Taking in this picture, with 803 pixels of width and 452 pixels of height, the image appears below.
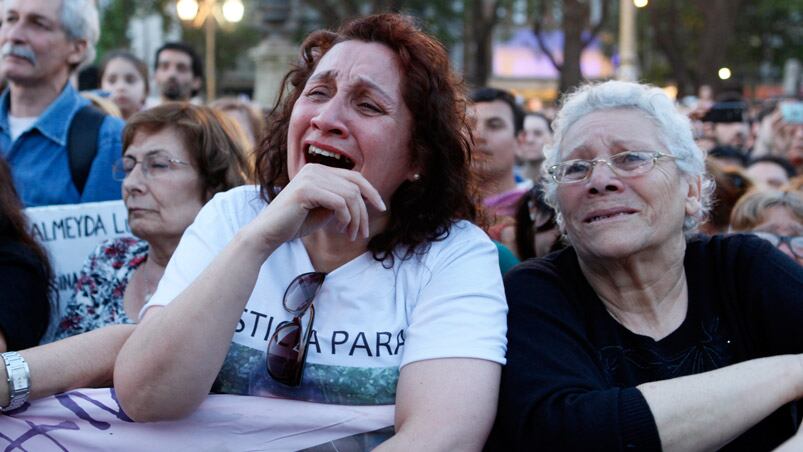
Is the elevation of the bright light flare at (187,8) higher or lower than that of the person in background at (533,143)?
higher

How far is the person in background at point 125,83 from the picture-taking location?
775cm

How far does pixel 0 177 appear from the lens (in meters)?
3.43

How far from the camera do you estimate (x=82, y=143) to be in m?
4.50

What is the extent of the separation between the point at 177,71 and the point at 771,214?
562 centimetres

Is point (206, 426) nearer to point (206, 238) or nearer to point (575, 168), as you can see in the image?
point (206, 238)

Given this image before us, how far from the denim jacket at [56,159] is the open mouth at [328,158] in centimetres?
194

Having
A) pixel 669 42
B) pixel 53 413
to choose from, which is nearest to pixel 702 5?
pixel 669 42

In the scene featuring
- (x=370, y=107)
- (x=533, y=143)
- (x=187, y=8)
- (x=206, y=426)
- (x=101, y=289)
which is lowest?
(x=206, y=426)

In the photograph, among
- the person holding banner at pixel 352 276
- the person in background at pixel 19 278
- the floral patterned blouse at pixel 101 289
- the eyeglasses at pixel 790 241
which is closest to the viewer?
the person holding banner at pixel 352 276

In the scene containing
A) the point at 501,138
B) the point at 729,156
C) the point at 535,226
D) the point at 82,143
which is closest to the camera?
the point at 535,226

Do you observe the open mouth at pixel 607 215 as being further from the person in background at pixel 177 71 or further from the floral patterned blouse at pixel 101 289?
the person in background at pixel 177 71

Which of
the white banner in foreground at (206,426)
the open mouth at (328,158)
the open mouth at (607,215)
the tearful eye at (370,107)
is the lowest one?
the white banner in foreground at (206,426)

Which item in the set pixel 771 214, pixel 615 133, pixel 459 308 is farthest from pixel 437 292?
pixel 771 214

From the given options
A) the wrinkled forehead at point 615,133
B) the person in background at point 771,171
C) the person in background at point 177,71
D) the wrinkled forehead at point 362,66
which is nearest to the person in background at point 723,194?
the person in background at point 771,171
